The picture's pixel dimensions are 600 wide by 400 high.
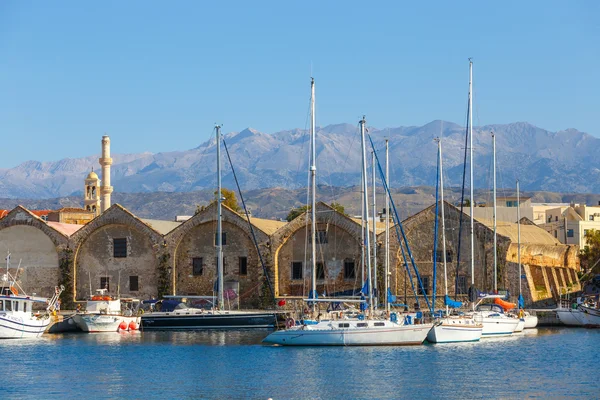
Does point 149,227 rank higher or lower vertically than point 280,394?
higher

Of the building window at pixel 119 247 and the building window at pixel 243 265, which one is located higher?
the building window at pixel 119 247

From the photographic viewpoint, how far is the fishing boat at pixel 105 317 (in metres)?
72.6

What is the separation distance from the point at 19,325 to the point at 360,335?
73.7 ft

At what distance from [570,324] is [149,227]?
31.7 metres

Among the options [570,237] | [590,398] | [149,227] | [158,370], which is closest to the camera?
[590,398]

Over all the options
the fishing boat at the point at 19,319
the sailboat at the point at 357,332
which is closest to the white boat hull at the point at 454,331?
the sailboat at the point at 357,332

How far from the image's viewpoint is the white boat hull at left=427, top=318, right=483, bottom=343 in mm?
58831

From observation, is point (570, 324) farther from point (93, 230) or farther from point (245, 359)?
point (93, 230)

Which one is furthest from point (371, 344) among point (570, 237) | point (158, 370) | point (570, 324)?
point (570, 237)

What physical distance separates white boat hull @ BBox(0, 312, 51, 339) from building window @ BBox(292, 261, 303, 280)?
64.1 ft

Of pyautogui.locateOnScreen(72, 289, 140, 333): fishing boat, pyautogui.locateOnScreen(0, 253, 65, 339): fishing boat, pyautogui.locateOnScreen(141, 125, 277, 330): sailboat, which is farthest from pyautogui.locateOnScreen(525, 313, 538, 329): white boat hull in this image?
pyautogui.locateOnScreen(0, 253, 65, 339): fishing boat

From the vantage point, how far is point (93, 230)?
276 ft

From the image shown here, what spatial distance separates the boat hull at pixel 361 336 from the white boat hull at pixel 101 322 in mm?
18596

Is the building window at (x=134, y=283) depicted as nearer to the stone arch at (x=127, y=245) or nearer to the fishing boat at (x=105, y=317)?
the stone arch at (x=127, y=245)
